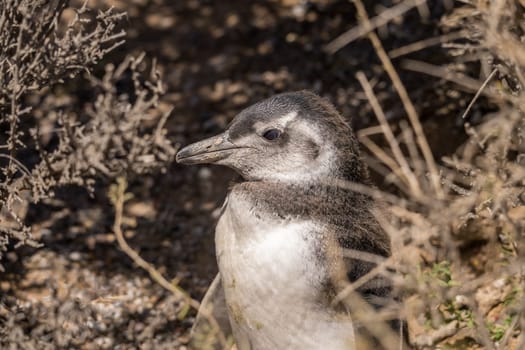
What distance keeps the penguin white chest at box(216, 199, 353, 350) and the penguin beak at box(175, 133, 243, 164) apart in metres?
0.22

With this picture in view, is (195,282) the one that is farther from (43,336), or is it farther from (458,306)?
(458,306)

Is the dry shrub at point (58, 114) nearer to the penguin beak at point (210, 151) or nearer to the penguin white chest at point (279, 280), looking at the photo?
the penguin beak at point (210, 151)

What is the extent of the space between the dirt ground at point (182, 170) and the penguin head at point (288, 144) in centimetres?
27

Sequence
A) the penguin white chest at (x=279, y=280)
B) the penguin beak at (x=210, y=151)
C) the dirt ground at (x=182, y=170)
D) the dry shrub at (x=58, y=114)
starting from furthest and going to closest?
the dirt ground at (x=182, y=170) → the dry shrub at (x=58, y=114) → the penguin beak at (x=210, y=151) → the penguin white chest at (x=279, y=280)

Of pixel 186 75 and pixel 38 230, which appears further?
pixel 186 75

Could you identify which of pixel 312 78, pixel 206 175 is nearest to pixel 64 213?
pixel 206 175

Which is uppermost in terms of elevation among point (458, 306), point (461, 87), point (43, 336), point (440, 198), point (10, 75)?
point (10, 75)

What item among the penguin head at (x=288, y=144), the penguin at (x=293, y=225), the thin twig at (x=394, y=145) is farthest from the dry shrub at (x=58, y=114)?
the thin twig at (x=394, y=145)

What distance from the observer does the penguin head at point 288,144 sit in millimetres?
3791

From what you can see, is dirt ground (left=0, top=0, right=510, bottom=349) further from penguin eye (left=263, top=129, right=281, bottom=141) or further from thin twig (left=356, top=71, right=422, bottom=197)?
thin twig (left=356, top=71, right=422, bottom=197)

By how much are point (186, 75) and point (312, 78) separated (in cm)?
98

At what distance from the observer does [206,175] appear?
5863mm

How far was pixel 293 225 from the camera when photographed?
3.70 meters

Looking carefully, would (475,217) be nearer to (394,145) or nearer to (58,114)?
(394,145)
